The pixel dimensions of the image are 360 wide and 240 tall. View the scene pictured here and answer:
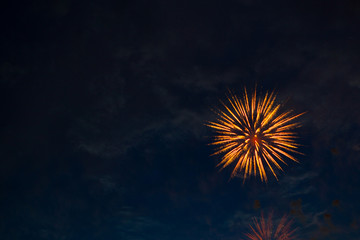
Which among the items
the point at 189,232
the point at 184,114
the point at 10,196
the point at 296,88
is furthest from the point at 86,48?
the point at 189,232

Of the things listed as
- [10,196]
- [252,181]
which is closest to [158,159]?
[252,181]

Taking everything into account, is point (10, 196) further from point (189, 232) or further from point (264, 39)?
point (264, 39)

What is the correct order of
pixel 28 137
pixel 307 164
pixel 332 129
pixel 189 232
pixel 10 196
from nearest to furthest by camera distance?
pixel 332 129
pixel 28 137
pixel 307 164
pixel 10 196
pixel 189 232

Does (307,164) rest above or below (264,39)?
below

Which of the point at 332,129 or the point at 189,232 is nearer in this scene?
the point at 332,129

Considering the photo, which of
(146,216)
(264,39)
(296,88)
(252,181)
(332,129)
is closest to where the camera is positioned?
(264,39)

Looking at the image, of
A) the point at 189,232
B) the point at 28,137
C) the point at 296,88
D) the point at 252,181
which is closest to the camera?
the point at 296,88

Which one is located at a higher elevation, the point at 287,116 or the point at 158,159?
the point at 287,116

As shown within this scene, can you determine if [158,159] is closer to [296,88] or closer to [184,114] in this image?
[184,114]

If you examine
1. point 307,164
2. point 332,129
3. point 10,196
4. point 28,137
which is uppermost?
point 332,129
